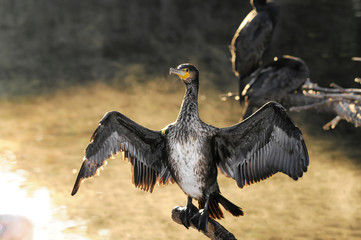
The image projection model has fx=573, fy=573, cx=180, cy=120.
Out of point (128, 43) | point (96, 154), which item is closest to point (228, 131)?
point (96, 154)

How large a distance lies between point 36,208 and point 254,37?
273cm

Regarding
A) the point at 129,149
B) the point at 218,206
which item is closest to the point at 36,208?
the point at 129,149

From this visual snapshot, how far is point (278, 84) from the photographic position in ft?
17.7

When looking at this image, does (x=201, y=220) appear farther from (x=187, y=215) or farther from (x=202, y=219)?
(x=187, y=215)

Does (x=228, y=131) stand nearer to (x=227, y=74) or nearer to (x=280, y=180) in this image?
(x=280, y=180)

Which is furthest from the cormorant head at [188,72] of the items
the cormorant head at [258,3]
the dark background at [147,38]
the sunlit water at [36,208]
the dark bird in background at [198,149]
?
the dark background at [147,38]

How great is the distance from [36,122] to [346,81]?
516 centimetres

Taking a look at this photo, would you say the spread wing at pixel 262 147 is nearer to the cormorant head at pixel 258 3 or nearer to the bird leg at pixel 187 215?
the bird leg at pixel 187 215

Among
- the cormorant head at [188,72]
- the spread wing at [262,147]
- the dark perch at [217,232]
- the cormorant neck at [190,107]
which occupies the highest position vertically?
the cormorant head at [188,72]

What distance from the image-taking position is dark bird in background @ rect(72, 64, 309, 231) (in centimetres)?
317

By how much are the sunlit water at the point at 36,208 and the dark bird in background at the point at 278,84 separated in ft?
6.53

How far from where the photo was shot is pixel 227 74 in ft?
34.4

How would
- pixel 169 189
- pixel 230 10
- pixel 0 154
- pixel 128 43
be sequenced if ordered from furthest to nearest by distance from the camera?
pixel 230 10 → pixel 128 43 → pixel 0 154 → pixel 169 189

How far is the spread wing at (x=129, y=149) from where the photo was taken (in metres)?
3.27
